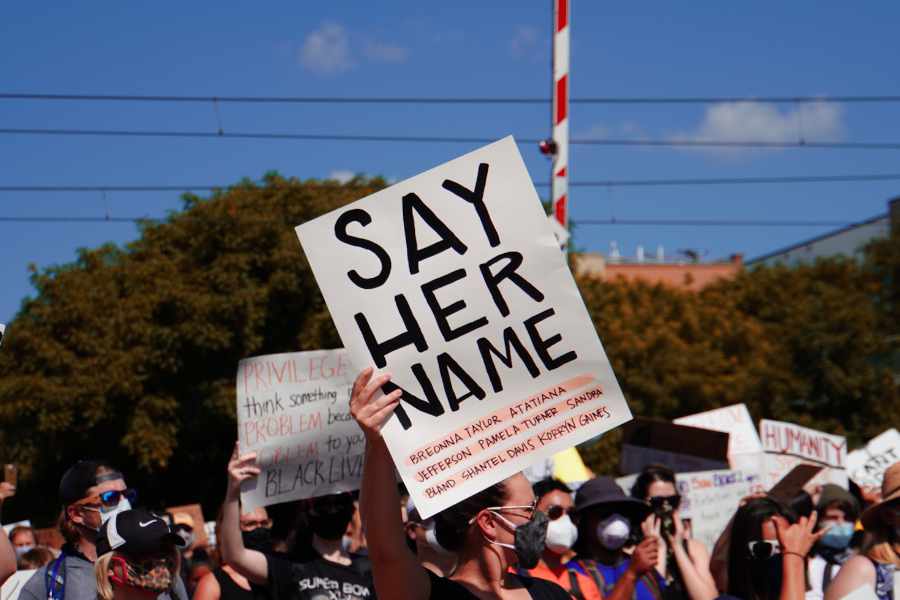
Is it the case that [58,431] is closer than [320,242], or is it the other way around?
[320,242]

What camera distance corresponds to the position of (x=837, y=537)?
860cm

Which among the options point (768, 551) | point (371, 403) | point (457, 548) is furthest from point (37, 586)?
point (768, 551)

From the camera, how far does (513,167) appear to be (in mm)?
3773

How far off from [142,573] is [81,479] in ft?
3.23

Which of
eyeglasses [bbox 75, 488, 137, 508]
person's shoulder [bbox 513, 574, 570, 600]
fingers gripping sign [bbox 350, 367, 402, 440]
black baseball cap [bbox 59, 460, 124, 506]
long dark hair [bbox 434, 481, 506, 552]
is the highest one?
fingers gripping sign [bbox 350, 367, 402, 440]

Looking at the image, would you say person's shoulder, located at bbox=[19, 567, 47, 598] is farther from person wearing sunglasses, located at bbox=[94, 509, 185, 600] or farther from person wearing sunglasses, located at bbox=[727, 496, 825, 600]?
person wearing sunglasses, located at bbox=[727, 496, 825, 600]

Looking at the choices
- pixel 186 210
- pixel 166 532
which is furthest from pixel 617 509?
pixel 186 210

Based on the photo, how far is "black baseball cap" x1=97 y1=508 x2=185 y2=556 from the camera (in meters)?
4.44

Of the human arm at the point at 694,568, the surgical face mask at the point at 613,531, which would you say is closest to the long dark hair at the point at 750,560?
the surgical face mask at the point at 613,531

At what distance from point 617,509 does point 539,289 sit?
2911 millimetres

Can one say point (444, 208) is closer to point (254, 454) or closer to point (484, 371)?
point (484, 371)

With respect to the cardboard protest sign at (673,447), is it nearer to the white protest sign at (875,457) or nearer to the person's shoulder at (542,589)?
the white protest sign at (875,457)

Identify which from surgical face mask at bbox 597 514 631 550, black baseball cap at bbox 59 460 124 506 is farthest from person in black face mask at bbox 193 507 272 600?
surgical face mask at bbox 597 514 631 550

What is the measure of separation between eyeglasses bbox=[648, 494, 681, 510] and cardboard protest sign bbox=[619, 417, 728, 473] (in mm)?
3219
